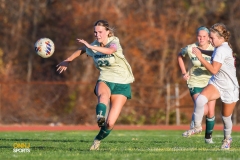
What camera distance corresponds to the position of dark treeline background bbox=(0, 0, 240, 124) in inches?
904

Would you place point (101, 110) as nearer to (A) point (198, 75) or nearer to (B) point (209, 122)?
(B) point (209, 122)

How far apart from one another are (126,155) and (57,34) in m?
18.7

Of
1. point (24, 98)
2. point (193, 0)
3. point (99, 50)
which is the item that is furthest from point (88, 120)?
point (99, 50)

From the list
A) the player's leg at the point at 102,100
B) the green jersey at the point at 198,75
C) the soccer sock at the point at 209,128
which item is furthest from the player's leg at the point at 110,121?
the green jersey at the point at 198,75

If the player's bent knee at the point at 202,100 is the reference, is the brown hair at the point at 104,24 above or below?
above

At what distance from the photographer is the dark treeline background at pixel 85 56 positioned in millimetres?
22969

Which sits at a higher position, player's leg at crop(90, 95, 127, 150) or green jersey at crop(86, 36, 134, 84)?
green jersey at crop(86, 36, 134, 84)

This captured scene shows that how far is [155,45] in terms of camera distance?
27.2 m

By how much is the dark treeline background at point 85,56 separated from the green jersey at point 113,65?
1258 centimetres

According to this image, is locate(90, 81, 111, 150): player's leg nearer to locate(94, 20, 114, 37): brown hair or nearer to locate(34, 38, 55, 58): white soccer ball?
locate(94, 20, 114, 37): brown hair

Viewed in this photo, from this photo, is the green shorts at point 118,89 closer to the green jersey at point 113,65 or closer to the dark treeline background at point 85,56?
the green jersey at point 113,65

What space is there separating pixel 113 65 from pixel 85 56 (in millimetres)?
15347

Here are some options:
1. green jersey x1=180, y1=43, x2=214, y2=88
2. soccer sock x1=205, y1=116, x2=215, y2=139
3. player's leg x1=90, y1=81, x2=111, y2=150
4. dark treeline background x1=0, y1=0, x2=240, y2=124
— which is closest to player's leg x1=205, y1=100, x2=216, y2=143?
soccer sock x1=205, y1=116, x2=215, y2=139

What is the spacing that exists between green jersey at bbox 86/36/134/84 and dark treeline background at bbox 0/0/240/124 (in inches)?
495
